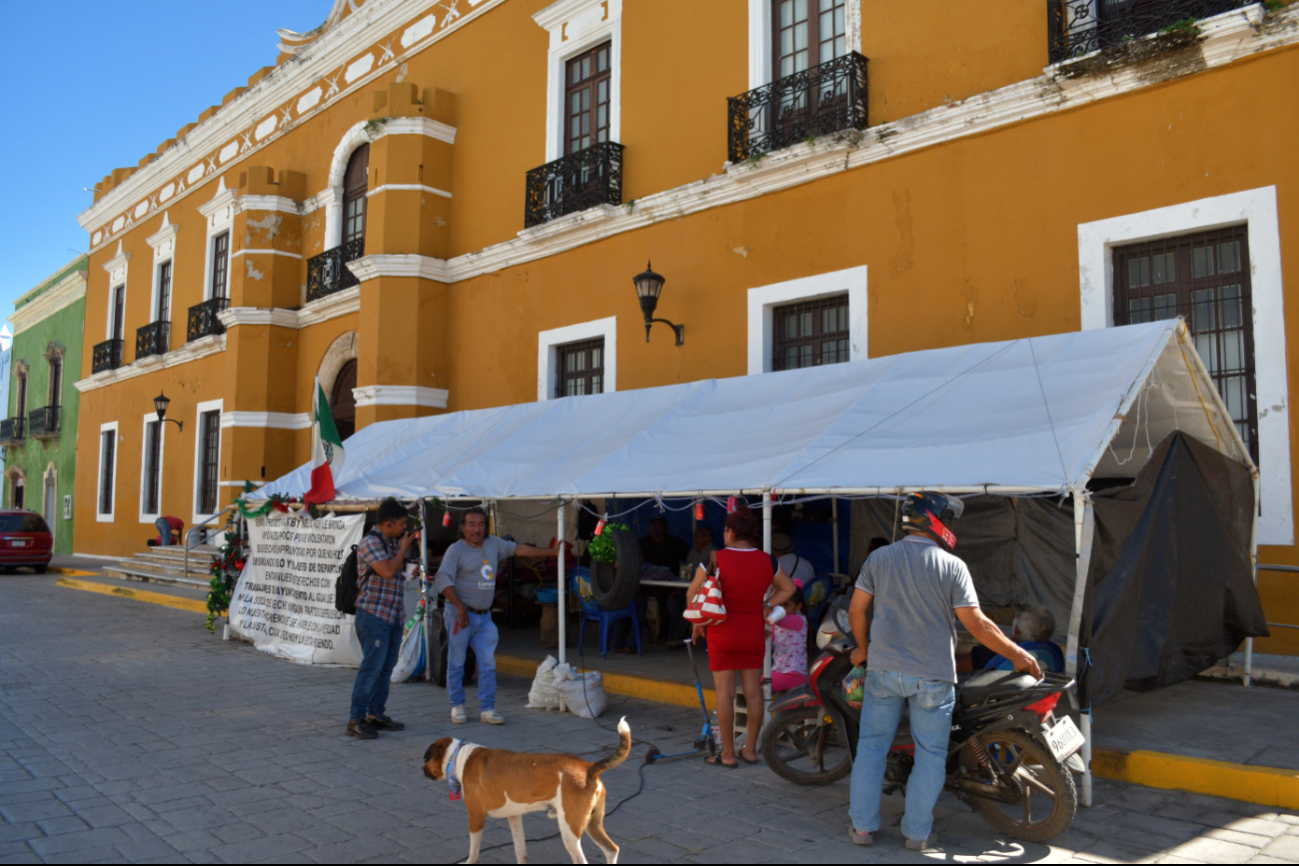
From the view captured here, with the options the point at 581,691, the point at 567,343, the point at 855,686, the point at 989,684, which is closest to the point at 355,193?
the point at 567,343

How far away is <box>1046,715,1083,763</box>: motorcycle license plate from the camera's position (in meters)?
4.50

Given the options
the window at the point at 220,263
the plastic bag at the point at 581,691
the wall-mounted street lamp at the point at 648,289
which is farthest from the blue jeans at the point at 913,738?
the window at the point at 220,263

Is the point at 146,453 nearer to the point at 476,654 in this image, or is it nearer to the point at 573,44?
the point at 573,44

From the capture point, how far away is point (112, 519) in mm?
24359

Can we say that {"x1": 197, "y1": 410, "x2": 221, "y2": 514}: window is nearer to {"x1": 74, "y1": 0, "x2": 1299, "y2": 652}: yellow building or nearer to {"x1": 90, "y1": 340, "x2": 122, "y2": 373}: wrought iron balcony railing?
{"x1": 74, "y1": 0, "x2": 1299, "y2": 652}: yellow building

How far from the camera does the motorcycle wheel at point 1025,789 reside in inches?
174

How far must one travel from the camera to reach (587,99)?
43.5ft

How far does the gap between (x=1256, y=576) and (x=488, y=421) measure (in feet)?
24.5

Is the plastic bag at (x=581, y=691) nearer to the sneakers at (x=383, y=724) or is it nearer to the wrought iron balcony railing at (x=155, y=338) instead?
the sneakers at (x=383, y=724)

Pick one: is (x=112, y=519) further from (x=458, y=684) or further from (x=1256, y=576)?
(x=1256, y=576)

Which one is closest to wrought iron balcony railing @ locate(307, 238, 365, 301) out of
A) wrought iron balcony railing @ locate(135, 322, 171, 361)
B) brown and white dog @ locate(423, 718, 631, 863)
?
wrought iron balcony railing @ locate(135, 322, 171, 361)

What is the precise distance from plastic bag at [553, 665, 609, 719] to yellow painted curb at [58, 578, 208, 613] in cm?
839

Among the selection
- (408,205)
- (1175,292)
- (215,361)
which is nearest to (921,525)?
(1175,292)

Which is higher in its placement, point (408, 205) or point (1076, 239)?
point (408, 205)
